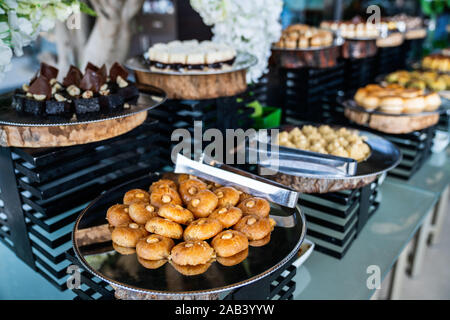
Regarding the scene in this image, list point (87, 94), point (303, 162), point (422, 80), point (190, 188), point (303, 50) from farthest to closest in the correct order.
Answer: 1. point (422, 80)
2. point (303, 50)
3. point (303, 162)
4. point (87, 94)
5. point (190, 188)

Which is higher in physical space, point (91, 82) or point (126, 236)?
point (91, 82)

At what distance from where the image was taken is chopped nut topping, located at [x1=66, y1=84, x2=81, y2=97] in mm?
1070

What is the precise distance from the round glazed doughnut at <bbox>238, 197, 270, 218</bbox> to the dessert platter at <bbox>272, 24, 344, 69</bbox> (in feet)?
3.51

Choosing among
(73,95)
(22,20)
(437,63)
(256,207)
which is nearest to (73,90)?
(73,95)

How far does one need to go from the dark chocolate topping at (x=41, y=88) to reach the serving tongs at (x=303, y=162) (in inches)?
24.3

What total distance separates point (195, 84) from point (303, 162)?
0.44 metres

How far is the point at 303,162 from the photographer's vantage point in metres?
1.16

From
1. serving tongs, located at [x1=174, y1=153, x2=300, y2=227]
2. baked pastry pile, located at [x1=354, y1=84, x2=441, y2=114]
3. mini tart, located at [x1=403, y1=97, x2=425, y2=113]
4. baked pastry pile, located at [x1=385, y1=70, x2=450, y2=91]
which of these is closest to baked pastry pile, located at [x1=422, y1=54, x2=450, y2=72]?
baked pastry pile, located at [x1=385, y1=70, x2=450, y2=91]

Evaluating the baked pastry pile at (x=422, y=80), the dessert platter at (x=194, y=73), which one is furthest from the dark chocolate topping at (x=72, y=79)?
the baked pastry pile at (x=422, y=80)

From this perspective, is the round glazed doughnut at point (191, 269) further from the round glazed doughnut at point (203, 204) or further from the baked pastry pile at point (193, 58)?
the baked pastry pile at point (193, 58)

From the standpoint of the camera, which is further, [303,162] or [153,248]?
[303,162]

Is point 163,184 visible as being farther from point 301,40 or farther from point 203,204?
point 301,40
